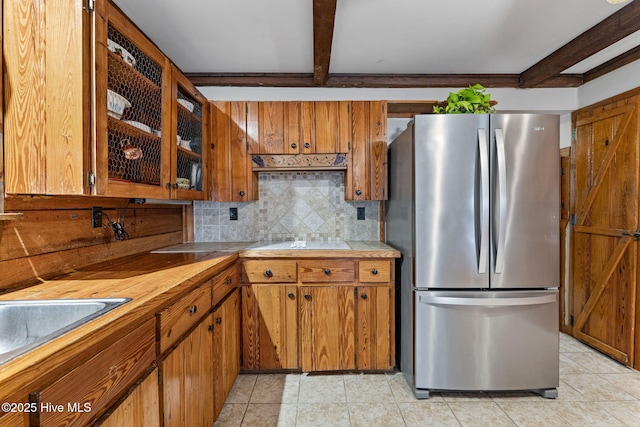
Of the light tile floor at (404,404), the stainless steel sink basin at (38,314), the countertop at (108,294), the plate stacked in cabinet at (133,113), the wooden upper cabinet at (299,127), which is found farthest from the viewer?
the wooden upper cabinet at (299,127)

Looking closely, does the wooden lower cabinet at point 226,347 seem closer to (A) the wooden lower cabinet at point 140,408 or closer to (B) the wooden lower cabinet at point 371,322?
(A) the wooden lower cabinet at point 140,408

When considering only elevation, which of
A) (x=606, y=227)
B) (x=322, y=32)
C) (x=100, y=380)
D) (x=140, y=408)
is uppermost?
(x=322, y=32)

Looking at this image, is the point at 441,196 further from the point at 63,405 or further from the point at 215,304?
the point at 63,405

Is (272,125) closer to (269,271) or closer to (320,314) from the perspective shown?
(269,271)

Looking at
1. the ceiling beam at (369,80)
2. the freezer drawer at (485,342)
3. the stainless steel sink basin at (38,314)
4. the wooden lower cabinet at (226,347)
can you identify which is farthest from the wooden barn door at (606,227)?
the stainless steel sink basin at (38,314)

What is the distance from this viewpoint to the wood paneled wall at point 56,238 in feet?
4.15

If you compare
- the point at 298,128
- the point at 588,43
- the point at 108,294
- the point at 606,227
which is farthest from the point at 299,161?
the point at 606,227

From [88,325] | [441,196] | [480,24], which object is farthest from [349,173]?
[88,325]

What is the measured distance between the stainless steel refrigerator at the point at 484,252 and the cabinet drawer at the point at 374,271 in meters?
0.25

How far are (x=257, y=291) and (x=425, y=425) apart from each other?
1.32 metres

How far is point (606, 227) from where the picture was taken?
8.45ft

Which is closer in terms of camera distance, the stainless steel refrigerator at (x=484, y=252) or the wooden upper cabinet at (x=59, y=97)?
the wooden upper cabinet at (x=59, y=97)

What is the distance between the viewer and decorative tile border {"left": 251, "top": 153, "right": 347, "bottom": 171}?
252cm

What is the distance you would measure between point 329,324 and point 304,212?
1.03m
